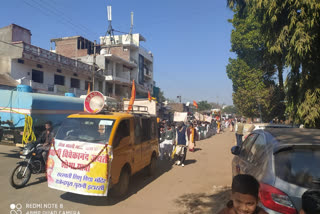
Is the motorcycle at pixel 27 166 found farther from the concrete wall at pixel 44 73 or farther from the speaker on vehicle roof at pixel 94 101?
the concrete wall at pixel 44 73

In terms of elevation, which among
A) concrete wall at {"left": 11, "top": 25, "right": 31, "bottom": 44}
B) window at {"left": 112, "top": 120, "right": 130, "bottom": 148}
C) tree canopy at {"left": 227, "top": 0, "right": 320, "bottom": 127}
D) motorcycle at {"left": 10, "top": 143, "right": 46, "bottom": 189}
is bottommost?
motorcycle at {"left": 10, "top": 143, "right": 46, "bottom": 189}

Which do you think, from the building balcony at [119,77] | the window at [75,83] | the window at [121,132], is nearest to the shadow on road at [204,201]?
the window at [121,132]

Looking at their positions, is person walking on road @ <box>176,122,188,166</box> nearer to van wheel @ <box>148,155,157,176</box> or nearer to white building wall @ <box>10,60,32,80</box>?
van wheel @ <box>148,155,157,176</box>

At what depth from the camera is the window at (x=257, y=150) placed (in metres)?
3.20

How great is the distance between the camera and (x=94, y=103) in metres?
6.00

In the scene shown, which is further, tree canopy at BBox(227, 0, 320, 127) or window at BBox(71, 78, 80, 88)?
window at BBox(71, 78, 80, 88)

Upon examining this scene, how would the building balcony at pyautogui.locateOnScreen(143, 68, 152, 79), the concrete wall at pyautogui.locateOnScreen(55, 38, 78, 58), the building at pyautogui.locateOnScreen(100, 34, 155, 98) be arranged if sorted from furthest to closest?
the building balcony at pyautogui.locateOnScreen(143, 68, 152, 79) → the building at pyautogui.locateOnScreen(100, 34, 155, 98) → the concrete wall at pyautogui.locateOnScreen(55, 38, 78, 58)

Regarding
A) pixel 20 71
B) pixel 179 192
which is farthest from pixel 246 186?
pixel 20 71

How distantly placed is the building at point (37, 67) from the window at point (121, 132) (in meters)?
14.8

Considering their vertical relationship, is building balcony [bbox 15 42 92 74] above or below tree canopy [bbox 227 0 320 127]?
above

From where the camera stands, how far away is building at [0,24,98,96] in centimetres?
1790

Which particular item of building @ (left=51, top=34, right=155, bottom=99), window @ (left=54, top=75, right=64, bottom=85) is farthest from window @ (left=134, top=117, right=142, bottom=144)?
building @ (left=51, top=34, right=155, bottom=99)

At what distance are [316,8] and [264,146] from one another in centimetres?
400

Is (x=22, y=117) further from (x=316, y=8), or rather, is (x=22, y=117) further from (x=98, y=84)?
(x=98, y=84)
